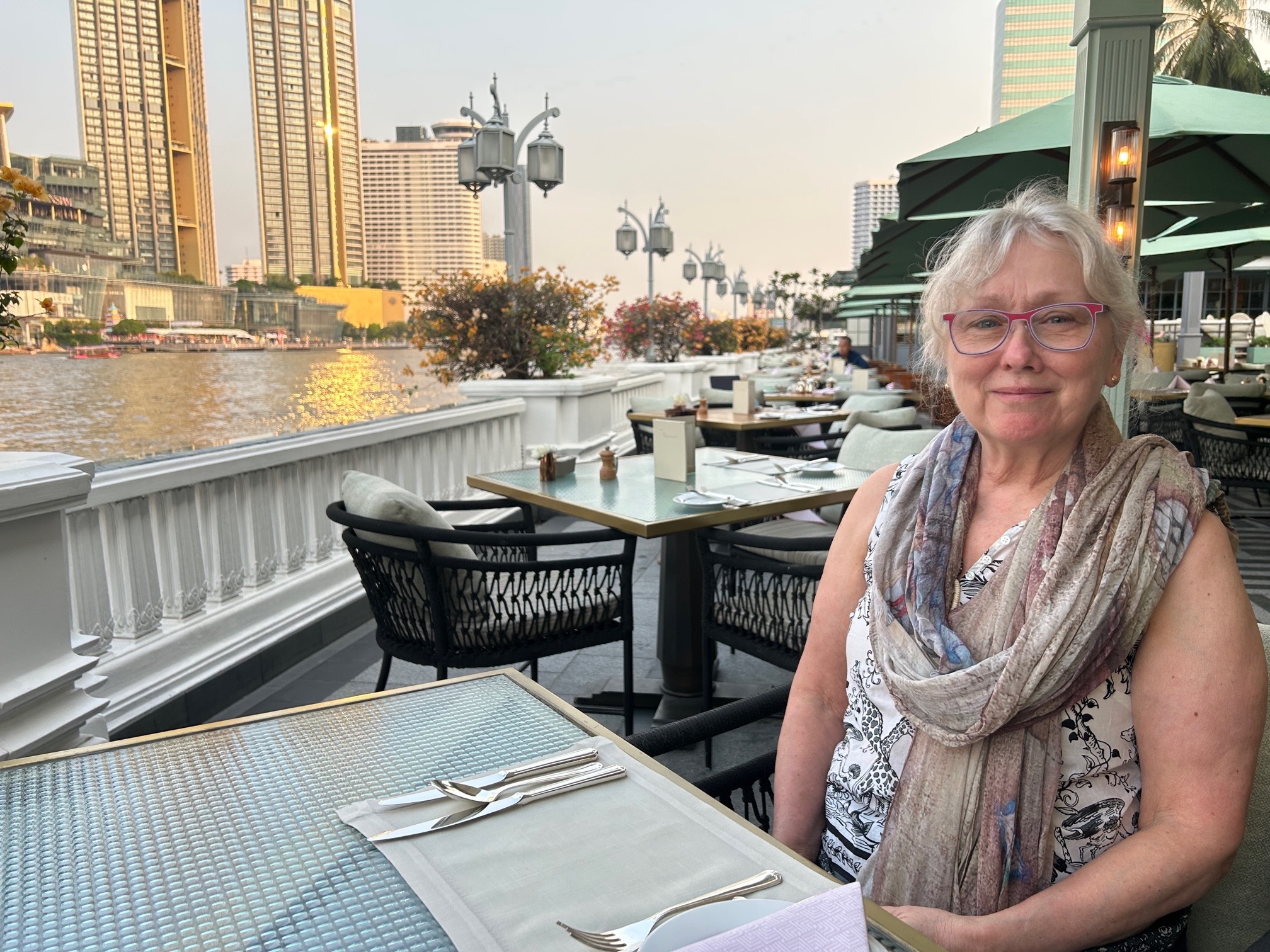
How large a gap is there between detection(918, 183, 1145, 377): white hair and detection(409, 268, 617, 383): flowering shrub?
5422mm

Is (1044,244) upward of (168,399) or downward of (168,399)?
upward

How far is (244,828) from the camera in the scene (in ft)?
3.14

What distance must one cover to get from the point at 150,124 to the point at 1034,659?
118 inches

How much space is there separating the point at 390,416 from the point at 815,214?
91.3ft

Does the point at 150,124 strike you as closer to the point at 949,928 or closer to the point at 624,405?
the point at 949,928

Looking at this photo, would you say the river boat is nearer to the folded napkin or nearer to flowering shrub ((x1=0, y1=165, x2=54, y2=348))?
flowering shrub ((x1=0, y1=165, x2=54, y2=348))

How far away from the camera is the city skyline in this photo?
3.28 metres

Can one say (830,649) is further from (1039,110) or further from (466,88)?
(466,88)

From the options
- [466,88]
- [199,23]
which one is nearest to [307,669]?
[199,23]

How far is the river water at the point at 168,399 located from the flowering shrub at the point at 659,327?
977cm

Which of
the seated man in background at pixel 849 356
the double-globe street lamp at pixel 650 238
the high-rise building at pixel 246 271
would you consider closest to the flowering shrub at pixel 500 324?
the high-rise building at pixel 246 271

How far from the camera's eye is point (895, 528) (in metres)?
1.32

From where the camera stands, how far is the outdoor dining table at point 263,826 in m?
0.78

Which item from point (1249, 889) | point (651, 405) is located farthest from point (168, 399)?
point (651, 405)
